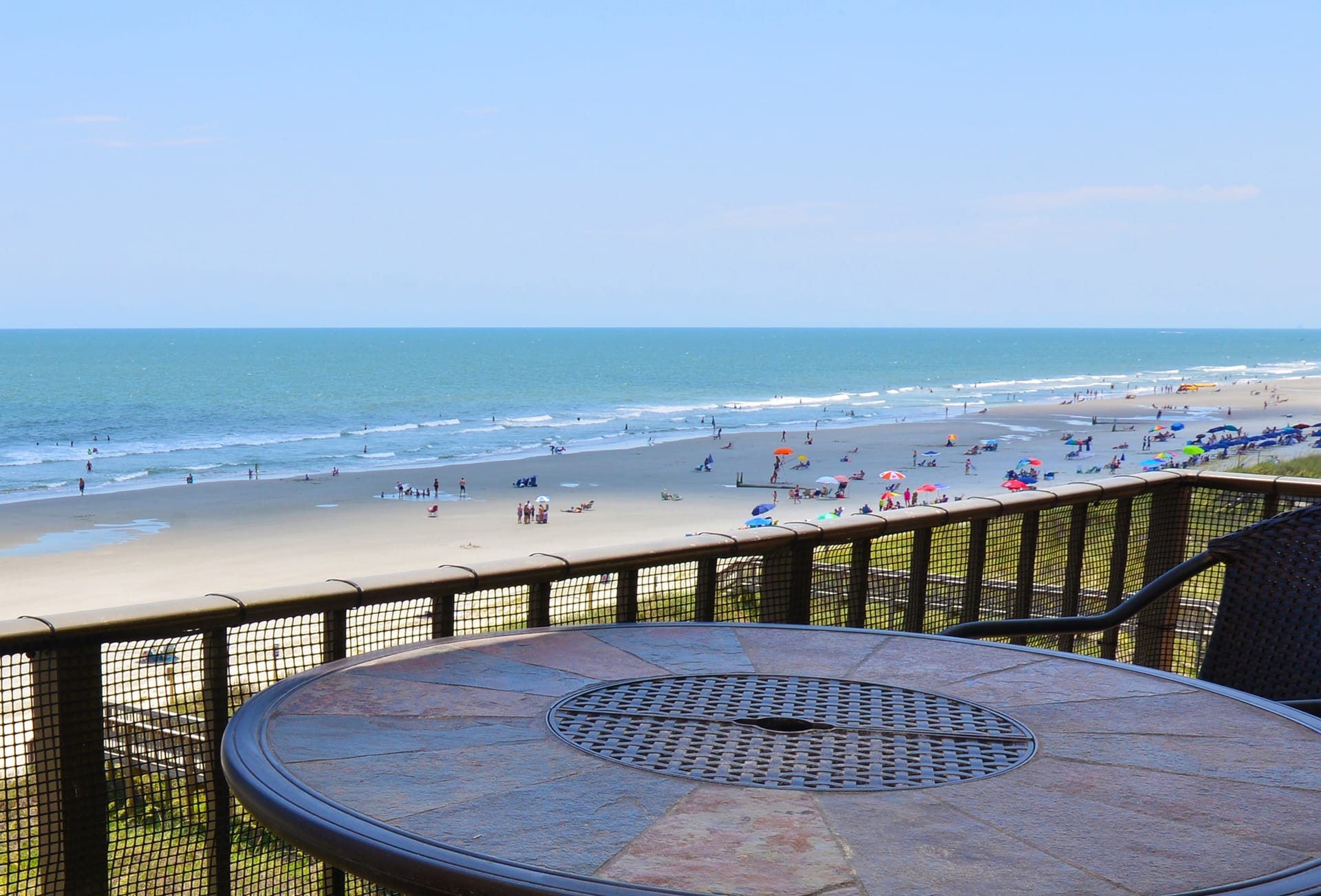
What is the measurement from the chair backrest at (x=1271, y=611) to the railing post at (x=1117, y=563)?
127 cm

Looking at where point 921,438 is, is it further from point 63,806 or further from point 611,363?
point 611,363

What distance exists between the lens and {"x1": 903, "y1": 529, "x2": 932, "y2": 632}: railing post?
3.52m

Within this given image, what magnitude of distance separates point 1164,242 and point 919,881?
13314 cm

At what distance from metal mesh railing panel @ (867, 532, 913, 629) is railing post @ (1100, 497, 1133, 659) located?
92 centimetres

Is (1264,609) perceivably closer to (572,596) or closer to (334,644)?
(572,596)

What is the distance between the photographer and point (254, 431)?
4941 cm

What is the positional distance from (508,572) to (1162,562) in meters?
2.99

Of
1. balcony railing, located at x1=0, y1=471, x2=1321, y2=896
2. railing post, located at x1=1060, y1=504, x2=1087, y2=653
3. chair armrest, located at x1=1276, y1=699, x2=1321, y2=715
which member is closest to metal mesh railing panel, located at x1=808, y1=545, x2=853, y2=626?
balcony railing, located at x1=0, y1=471, x2=1321, y2=896

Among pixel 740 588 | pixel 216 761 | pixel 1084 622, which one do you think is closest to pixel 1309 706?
pixel 1084 622

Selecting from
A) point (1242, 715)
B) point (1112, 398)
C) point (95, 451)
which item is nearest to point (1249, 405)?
point (1112, 398)

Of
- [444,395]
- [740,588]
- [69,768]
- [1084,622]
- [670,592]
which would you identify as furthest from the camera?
[444,395]

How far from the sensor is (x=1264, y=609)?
2.89m

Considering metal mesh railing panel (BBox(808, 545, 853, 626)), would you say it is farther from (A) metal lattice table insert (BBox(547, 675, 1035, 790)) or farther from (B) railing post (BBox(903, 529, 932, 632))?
(A) metal lattice table insert (BBox(547, 675, 1035, 790))

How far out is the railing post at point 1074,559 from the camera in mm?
4098
